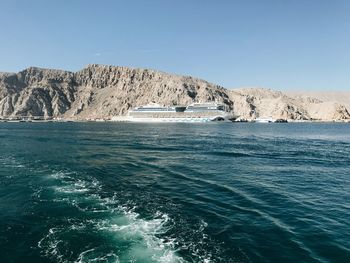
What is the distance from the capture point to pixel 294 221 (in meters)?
26.7

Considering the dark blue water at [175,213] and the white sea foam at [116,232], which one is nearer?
the white sea foam at [116,232]

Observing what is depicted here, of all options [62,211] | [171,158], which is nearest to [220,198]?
[62,211]

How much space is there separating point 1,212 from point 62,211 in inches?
208

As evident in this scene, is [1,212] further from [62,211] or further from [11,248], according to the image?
[11,248]

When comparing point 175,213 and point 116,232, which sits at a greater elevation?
point 175,213

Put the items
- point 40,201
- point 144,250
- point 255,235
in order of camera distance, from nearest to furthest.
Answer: point 144,250 < point 255,235 < point 40,201

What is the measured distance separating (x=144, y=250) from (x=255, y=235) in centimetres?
809

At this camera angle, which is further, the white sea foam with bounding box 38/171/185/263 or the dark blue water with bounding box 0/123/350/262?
the dark blue water with bounding box 0/123/350/262

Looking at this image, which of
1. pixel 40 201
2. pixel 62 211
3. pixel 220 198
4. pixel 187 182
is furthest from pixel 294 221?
pixel 40 201

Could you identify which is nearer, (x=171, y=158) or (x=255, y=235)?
(x=255, y=235)

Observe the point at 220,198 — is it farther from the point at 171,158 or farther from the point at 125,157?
the point at 125,157

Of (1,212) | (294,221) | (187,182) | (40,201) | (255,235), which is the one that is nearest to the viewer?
(255,235)

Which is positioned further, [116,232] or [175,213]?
[175,213]

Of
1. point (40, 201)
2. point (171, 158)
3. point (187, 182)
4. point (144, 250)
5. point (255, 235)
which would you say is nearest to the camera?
point (144, 250)
